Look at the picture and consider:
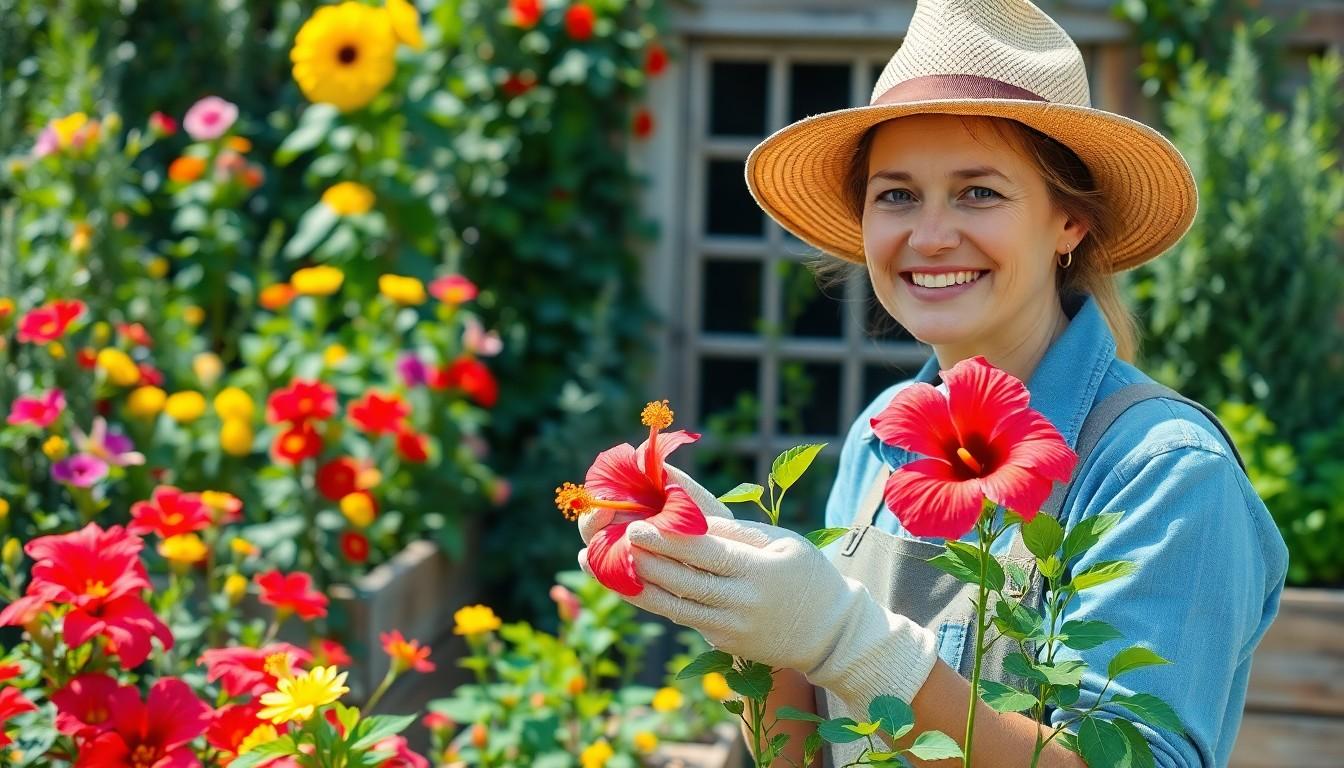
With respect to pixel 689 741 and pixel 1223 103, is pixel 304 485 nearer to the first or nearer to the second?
pixel 689 741

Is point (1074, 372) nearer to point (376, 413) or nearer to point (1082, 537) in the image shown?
point (1082, 537)

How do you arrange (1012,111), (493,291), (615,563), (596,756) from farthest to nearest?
(493,291) → (596,756) → (1012,111) → (615,563)

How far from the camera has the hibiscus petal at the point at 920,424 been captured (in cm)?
93

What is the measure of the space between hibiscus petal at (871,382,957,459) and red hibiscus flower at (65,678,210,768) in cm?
80

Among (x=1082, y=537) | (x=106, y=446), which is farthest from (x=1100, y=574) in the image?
(x=106, y=446)

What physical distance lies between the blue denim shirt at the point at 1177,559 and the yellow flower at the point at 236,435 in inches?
73.9

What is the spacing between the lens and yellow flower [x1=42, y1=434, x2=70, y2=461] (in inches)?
76.4

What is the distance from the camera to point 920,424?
94 cm

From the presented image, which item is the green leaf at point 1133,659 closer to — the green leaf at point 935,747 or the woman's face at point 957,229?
the green leaf at point 935,747

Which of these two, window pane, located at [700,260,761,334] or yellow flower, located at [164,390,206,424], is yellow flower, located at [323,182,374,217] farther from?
window pane, located at [700,260,761,334]

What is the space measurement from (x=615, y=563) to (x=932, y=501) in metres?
0.24

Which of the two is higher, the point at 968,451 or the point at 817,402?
the point at 968,451

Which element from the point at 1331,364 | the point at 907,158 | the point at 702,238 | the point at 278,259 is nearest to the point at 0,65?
the point at 278,259

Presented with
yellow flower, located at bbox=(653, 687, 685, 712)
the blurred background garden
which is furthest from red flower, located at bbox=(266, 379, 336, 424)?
yellow flower, located at bbox=(653, 687, 685, 712)
